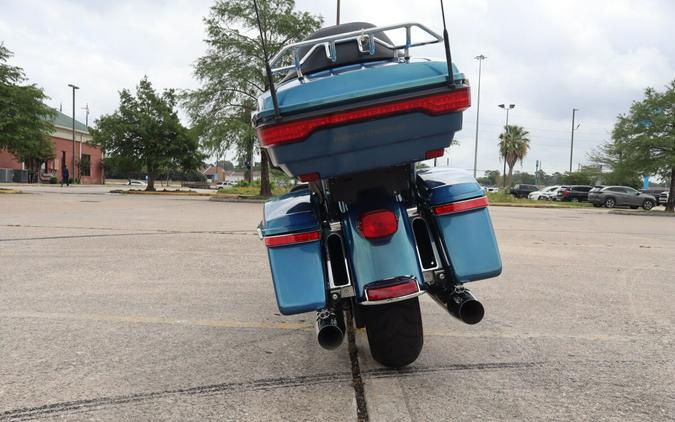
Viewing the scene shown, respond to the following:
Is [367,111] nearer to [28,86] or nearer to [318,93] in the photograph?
[318,93]

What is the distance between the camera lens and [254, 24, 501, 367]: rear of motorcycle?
2361mm

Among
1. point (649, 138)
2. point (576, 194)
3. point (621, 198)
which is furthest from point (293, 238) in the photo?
point (576, 194)

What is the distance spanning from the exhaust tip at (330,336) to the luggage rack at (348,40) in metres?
1.30

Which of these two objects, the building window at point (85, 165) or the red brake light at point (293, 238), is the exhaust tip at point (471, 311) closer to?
the red brake light at point (293, 238)

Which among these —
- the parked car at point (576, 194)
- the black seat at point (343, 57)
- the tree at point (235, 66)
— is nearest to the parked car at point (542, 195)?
the parked car at point (576, 194)

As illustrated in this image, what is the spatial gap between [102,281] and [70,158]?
65.1 meters

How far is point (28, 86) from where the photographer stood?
987 inches

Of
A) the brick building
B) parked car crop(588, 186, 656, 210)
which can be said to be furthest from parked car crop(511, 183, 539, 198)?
the brick building

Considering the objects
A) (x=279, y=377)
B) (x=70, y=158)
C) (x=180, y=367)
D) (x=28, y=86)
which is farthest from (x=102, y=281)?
(x=70, y=158)

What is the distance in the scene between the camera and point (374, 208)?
2596 mm

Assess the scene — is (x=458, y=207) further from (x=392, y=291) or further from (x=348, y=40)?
(x=348, y=40)

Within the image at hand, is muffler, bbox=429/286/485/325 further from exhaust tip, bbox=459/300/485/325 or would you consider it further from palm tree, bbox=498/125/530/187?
palm tree, bbox=498/125/530/187

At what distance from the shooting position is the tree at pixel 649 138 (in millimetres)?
27438

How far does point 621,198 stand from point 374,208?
37.6m
